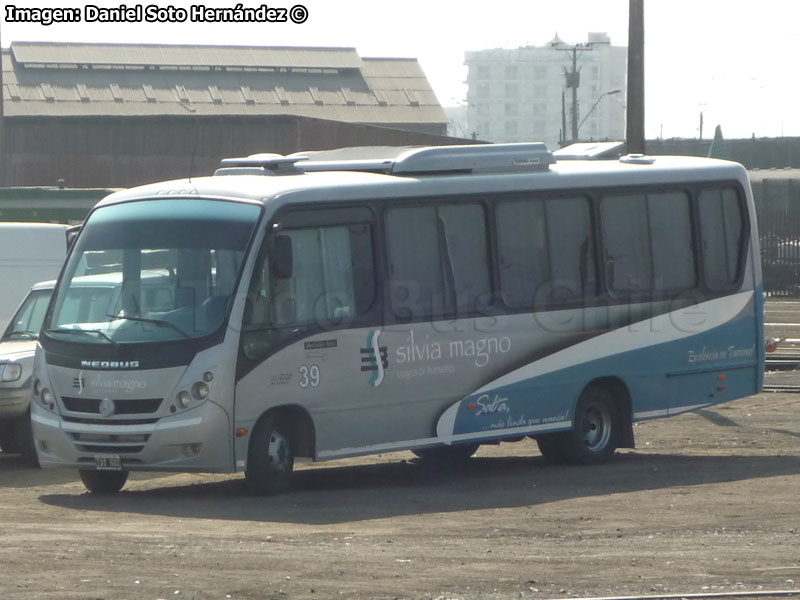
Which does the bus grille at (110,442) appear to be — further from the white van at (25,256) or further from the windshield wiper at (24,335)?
the white van at (25,256)

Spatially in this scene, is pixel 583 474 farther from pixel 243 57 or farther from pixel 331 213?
pixel 243 57

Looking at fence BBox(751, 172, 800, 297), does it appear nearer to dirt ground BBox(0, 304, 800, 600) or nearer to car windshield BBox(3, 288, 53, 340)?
dirt ground BBox(0, 304, 800, 600)

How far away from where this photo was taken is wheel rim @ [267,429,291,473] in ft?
39.3

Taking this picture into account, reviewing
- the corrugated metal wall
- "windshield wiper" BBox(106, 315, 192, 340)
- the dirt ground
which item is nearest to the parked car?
the dirt ground

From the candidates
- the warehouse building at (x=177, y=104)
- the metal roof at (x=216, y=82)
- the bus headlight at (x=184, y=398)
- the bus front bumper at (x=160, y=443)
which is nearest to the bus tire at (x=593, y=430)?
the bus front bumper at (x=160, y=443)

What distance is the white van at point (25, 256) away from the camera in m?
17.5

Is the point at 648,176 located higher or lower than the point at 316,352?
higher

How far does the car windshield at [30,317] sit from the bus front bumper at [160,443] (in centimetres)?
340

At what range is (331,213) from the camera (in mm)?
12422

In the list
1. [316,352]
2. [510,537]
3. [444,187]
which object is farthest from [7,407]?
[510,537]

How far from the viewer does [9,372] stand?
46.0ft

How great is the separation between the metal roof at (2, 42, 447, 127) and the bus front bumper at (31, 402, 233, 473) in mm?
44196

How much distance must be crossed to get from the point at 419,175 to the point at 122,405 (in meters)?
3.53

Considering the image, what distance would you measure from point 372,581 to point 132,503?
14.0ft
